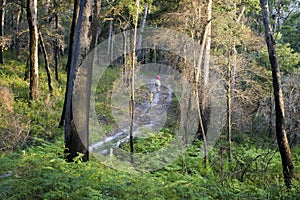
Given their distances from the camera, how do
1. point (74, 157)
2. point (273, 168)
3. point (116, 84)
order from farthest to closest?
point (116, 84)
point (273, 168)
point (74, 157)

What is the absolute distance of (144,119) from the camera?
16.8 m

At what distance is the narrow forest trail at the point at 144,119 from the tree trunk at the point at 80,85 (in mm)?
4596

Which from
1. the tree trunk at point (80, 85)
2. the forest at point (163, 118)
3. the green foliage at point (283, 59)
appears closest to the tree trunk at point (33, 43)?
the forest at point (163, 118)

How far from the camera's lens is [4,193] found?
361 centimetres

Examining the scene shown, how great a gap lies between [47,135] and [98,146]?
1.89 metres

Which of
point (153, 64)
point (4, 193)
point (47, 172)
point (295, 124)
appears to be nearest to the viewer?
point (4, 193)

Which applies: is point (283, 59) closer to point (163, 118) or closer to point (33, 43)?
point (163, 118)

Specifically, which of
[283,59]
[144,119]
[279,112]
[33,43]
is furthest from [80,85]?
[283,59]

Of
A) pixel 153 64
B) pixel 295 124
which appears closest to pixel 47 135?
pixel 295 124

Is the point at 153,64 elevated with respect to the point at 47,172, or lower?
elevated

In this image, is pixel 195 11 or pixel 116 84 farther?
pixel 116 84

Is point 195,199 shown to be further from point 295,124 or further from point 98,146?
point 295,124

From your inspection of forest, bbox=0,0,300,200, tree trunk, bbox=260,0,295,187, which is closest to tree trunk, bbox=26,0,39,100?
forest, bbox=0,0,300,200

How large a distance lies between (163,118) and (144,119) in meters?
1.14
